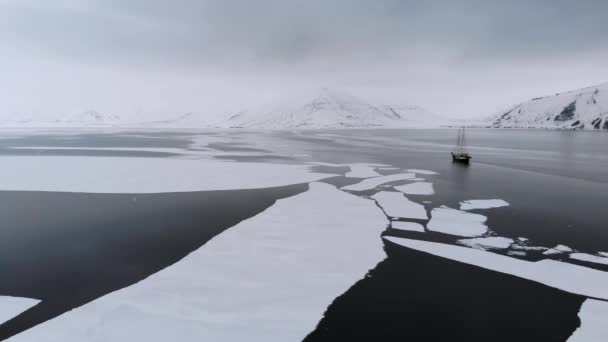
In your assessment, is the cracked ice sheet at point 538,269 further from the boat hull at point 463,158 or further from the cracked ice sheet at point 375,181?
the boat hull at point 463,158

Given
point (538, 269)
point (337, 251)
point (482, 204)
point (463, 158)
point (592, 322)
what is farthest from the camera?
point (463, 158)

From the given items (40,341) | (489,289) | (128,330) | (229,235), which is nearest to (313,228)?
(229,235)

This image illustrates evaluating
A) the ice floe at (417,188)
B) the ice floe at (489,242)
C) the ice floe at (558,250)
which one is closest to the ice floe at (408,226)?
the ice floe at (489,242)

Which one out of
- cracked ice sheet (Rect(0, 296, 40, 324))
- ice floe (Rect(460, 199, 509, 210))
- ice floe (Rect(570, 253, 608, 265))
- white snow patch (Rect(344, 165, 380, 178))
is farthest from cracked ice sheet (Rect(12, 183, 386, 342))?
white snow patch (Rect(344, 165, 380, 178))

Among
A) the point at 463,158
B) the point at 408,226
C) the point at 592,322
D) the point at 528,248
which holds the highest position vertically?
the point at 463,158

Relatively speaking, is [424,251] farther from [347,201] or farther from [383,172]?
[383,172]

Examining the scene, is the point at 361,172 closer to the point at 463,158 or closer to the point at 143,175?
the point at 463,158

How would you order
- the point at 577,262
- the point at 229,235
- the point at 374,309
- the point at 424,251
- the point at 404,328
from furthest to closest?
the point at 229,235 < the point at 424,251 < the point at 577,262 < the point at 374,309 < the point at 404,328

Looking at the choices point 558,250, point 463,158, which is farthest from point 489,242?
point 463,158
